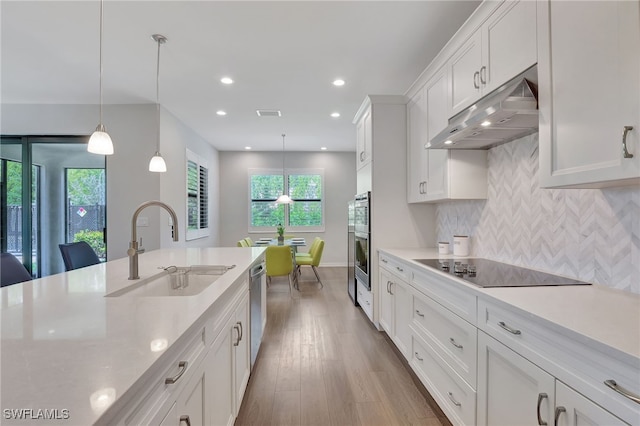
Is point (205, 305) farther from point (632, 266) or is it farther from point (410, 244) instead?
point (410, 244)

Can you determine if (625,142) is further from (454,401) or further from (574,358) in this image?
(454,401)

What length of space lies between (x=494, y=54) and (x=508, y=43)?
0.13 m

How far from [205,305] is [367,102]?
307 cm

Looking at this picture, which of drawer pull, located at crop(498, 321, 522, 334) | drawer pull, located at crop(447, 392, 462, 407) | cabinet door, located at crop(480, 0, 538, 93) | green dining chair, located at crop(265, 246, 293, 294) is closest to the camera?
drawer pull, located at crop(498, 321, 522, 334)

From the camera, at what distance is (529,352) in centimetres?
111

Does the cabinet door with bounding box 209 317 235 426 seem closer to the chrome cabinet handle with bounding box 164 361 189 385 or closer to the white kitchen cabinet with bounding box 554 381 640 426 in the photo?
the chrome cabinet handle with bounding box 164 361 189 385

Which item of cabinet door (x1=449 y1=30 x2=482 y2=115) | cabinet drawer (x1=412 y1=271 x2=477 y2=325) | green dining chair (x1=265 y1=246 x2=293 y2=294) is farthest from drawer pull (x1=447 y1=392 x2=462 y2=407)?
green dining chair (x1=265 y1=246 x2=293 y2=294)

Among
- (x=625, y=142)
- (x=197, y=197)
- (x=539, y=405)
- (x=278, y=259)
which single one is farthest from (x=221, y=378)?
(x=197, y=197)

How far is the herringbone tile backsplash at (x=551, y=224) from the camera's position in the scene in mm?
1384

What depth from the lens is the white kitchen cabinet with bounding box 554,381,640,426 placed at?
84cm

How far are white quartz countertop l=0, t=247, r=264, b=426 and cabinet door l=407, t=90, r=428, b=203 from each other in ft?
7.43

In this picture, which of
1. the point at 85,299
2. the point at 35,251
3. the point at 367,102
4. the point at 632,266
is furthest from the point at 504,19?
the point at 35,251

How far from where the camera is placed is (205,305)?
114cm

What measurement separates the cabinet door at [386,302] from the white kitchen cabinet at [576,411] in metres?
1.85
